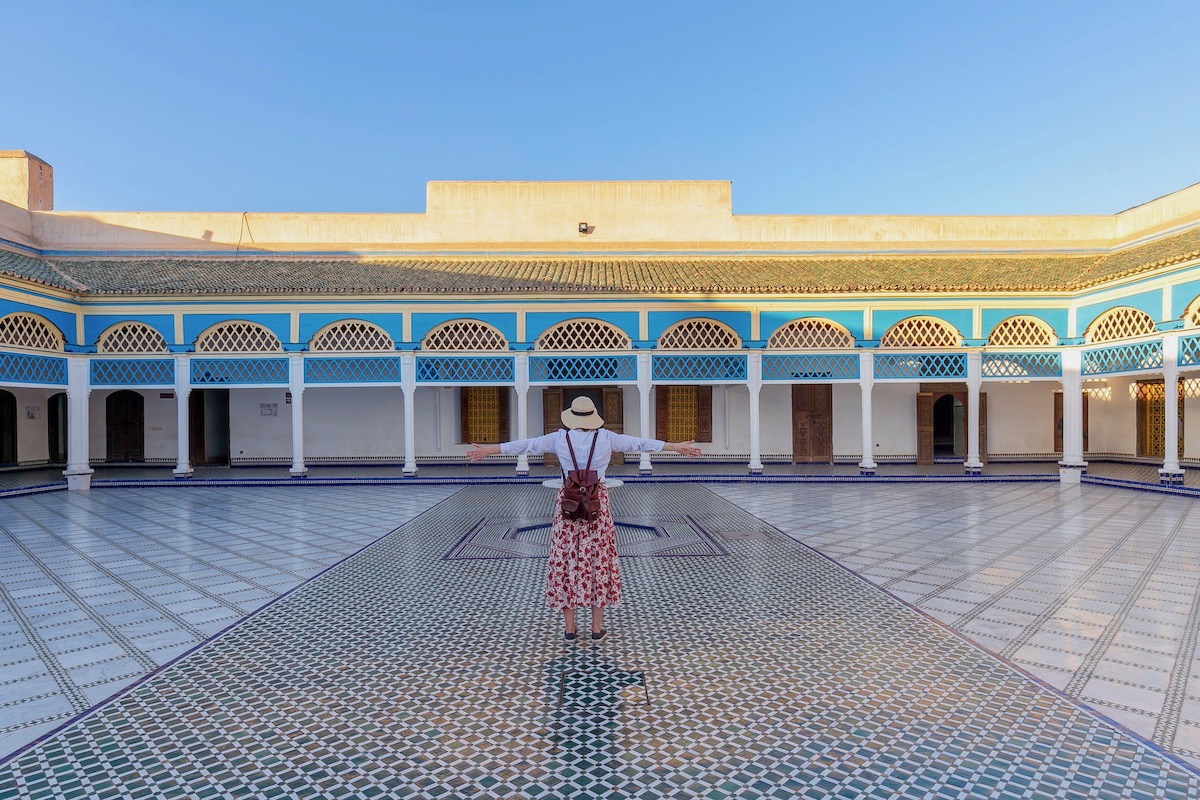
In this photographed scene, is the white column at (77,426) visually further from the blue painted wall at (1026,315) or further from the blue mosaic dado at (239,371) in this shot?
the blue painted wall at (1026,315)

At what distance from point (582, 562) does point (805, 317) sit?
804cm

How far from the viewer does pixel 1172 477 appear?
843 centimetres

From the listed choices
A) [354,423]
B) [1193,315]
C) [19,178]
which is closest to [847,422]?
[1193,315]

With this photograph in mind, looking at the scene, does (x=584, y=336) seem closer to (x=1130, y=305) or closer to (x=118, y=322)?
(x=118, y=322)

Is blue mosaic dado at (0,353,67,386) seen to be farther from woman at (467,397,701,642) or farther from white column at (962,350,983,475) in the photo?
white column at (962,350,983,475)

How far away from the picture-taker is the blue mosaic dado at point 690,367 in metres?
10.1

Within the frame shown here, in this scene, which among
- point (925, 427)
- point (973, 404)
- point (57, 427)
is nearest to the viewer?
point (973, 404)

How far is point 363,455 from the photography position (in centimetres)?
1216

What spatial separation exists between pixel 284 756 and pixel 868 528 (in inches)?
211

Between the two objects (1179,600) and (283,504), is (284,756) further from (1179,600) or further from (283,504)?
(283,504)

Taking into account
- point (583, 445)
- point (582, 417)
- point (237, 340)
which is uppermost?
point (237, 340)

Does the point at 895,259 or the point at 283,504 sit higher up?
the point at 895,259

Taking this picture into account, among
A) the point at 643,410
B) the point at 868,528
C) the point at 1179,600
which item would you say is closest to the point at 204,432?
the point at 643,410

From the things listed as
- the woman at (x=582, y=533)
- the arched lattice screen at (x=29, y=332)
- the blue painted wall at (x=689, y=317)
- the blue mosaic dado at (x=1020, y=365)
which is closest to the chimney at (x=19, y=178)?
the arched lattice screen at (x=29, y=332)
